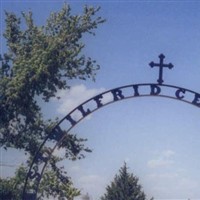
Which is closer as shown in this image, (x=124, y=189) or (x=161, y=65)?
(x=161, y=65)

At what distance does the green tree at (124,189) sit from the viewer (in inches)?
1366

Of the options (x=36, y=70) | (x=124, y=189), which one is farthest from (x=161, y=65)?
(x=124, y=189)

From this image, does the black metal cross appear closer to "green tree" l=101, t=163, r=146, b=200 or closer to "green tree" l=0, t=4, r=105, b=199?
"green tree" l=0, t=4, r=105, b=199

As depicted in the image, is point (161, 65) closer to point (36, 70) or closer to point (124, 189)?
point (36, 70)

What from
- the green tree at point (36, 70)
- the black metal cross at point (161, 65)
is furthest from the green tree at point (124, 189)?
the black metal cross at point (161, 65)

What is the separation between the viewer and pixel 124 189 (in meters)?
35.0

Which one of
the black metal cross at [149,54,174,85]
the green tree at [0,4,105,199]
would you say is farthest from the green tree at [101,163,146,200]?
the black metal cross at [149,54,174,85]

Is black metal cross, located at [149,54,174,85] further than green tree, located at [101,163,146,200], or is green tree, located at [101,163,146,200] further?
green tree, located at [101,163,146,200]

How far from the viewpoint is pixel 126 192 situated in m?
34.8

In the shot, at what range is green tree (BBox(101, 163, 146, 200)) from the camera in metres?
34.7

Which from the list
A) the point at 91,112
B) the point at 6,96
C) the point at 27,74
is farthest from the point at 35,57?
the point at 91,112

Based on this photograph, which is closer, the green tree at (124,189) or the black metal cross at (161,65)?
the black metal cross at (161,65)

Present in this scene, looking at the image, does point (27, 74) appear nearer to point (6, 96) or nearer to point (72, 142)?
point (6, 96)

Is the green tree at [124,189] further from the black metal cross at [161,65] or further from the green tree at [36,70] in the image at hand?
the black metal cross at [161,65]
